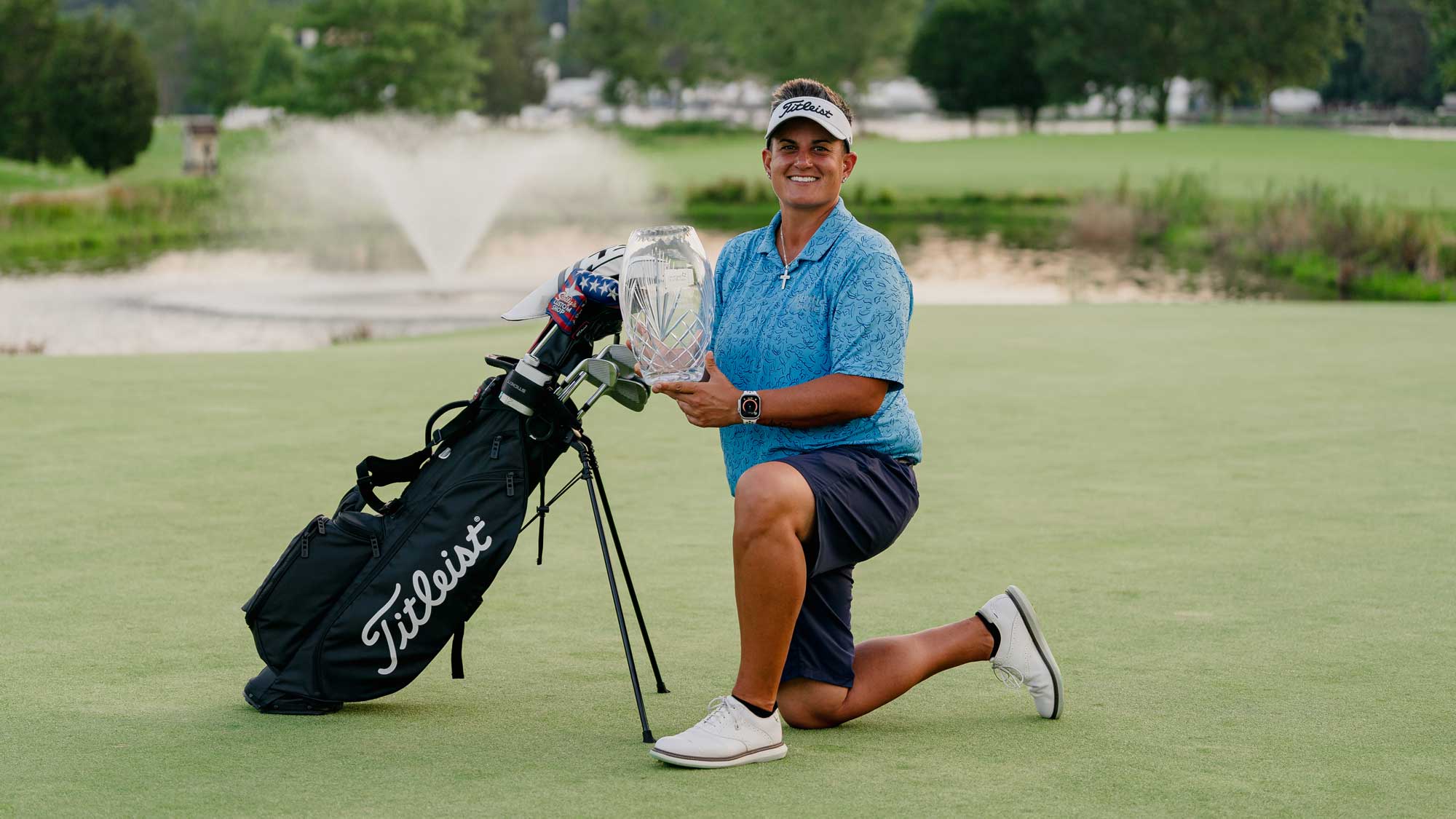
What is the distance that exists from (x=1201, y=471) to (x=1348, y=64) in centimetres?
9113

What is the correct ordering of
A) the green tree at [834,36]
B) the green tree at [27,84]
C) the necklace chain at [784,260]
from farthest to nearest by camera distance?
1. the green tree at [834,36]
2. the green tree at [27,84]
3. the necklace chain at [784,260]

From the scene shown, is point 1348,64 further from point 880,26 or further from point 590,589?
point 590,589

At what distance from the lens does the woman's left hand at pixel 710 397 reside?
3.98 meters

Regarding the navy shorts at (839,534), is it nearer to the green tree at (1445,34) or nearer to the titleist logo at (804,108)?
the titleist logo at (804,108)

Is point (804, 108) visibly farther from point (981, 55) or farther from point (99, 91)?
point (981, 55)

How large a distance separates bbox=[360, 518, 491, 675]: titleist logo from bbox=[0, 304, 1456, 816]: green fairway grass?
0.21 metres

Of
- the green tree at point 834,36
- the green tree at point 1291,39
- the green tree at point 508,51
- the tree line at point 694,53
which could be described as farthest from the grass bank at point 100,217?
the green tree at point 1291,39

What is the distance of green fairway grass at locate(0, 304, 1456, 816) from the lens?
393 cm

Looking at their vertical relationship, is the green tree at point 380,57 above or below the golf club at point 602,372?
above

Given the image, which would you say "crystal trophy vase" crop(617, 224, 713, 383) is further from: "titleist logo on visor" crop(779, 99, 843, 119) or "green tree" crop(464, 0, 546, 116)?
"green tree" crop(464, 0, 546, 116)

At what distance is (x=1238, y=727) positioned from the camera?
4.39 m

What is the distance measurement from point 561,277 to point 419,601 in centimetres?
86

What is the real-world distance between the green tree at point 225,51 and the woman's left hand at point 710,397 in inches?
3719

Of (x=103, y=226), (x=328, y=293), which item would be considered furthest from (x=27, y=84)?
(x=328, y=293)
